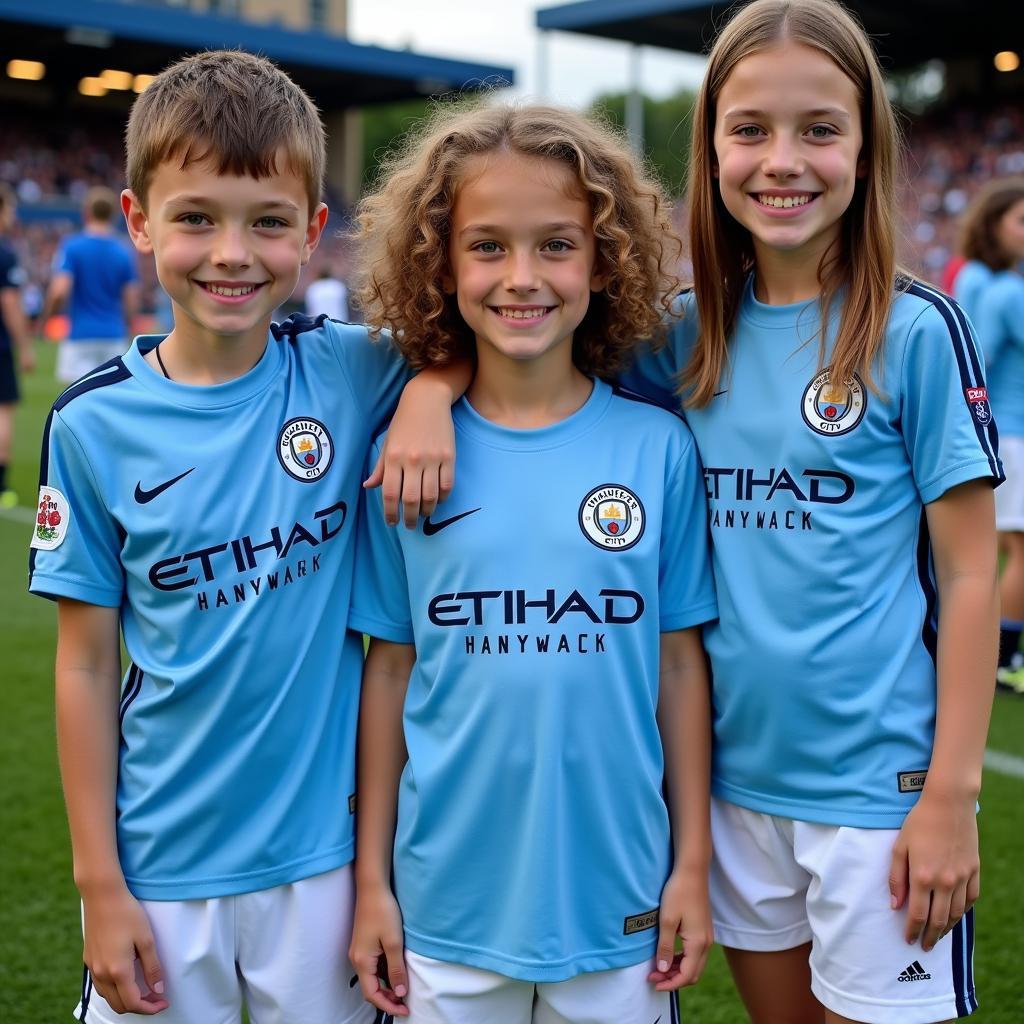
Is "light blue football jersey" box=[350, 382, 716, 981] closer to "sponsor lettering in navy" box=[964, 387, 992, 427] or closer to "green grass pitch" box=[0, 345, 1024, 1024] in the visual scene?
Answer: "sponsor lettering in navy" box=[964, 387, 992, 427]

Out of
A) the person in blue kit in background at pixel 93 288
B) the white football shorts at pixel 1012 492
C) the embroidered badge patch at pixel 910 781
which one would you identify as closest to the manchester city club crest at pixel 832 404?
the embroidered badge patch at pixel 910 781

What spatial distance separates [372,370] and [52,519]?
55 cm

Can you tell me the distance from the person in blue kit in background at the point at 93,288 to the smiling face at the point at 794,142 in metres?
8.24

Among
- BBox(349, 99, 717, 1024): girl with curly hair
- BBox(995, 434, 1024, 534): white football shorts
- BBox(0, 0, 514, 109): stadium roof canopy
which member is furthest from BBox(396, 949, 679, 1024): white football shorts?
BBox(0, 0, 514, 109): stadium roof canopy

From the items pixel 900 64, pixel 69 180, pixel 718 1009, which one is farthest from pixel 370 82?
pixel 718 1009

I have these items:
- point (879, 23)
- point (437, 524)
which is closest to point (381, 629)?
point (437, 524)

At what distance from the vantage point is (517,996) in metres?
1.79

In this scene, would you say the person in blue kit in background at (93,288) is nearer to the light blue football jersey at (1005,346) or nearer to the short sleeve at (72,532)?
the light blue football jersey at (1005,346)

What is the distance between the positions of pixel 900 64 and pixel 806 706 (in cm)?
3140

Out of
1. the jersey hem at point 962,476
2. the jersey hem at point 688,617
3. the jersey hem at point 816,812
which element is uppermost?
the jersey hem at point 962,476

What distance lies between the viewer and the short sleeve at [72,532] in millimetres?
1792

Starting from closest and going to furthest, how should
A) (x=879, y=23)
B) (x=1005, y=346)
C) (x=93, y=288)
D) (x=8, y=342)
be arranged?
(x=1005, y=346) → (x=8, y=342) → (x=93, y=288) → (x=879, y=23)

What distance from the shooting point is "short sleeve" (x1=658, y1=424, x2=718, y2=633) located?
187 cm

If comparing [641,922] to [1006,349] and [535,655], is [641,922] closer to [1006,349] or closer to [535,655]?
[535,655]
